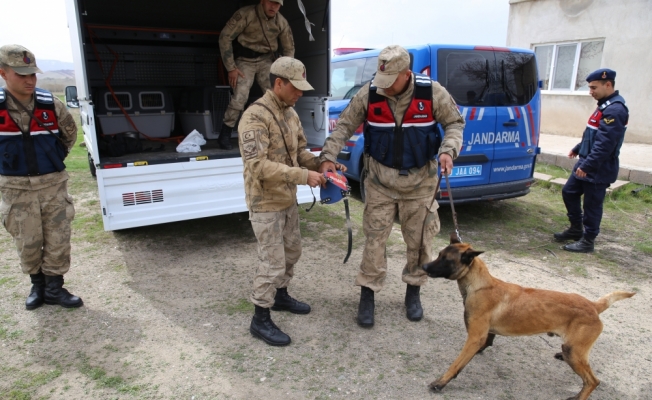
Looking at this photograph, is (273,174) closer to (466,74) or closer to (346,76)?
(466,74)

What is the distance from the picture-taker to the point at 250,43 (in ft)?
Answer: 15.2

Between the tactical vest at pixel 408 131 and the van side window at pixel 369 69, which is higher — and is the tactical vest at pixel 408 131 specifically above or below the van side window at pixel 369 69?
below

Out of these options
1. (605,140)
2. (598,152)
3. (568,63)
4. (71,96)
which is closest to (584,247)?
(598,152)

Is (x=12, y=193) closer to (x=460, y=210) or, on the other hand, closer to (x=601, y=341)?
(x=601, y=341)

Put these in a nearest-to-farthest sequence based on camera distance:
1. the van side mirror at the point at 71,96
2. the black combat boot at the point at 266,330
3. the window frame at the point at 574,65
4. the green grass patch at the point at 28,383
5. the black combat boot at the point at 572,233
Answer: the green grass patch at the point at 28,383, the black combat boot at the point at 266,330, the black combat boot at the point at 572,233, the van side mirror at the point at 71,96, the window frame at the point at 574,65

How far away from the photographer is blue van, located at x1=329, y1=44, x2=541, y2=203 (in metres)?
4.64

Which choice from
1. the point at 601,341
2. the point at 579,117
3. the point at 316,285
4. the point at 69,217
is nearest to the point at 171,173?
the point at 69,217

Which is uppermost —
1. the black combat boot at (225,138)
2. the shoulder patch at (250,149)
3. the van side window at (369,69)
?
the van side window at (369,69)

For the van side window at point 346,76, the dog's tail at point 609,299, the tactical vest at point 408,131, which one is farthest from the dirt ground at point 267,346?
the van side window at point 346,76

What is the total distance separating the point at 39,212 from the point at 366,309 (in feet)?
7.96

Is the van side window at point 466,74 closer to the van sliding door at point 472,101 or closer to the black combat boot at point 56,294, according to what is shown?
the van sliding door at point 472,101

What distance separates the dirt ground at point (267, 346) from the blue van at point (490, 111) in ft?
3.61

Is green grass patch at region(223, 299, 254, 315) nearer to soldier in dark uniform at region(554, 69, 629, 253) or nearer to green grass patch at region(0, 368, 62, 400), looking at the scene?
green grass patch at region(0, 368, 62, 400)

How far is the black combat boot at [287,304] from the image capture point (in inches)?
129
